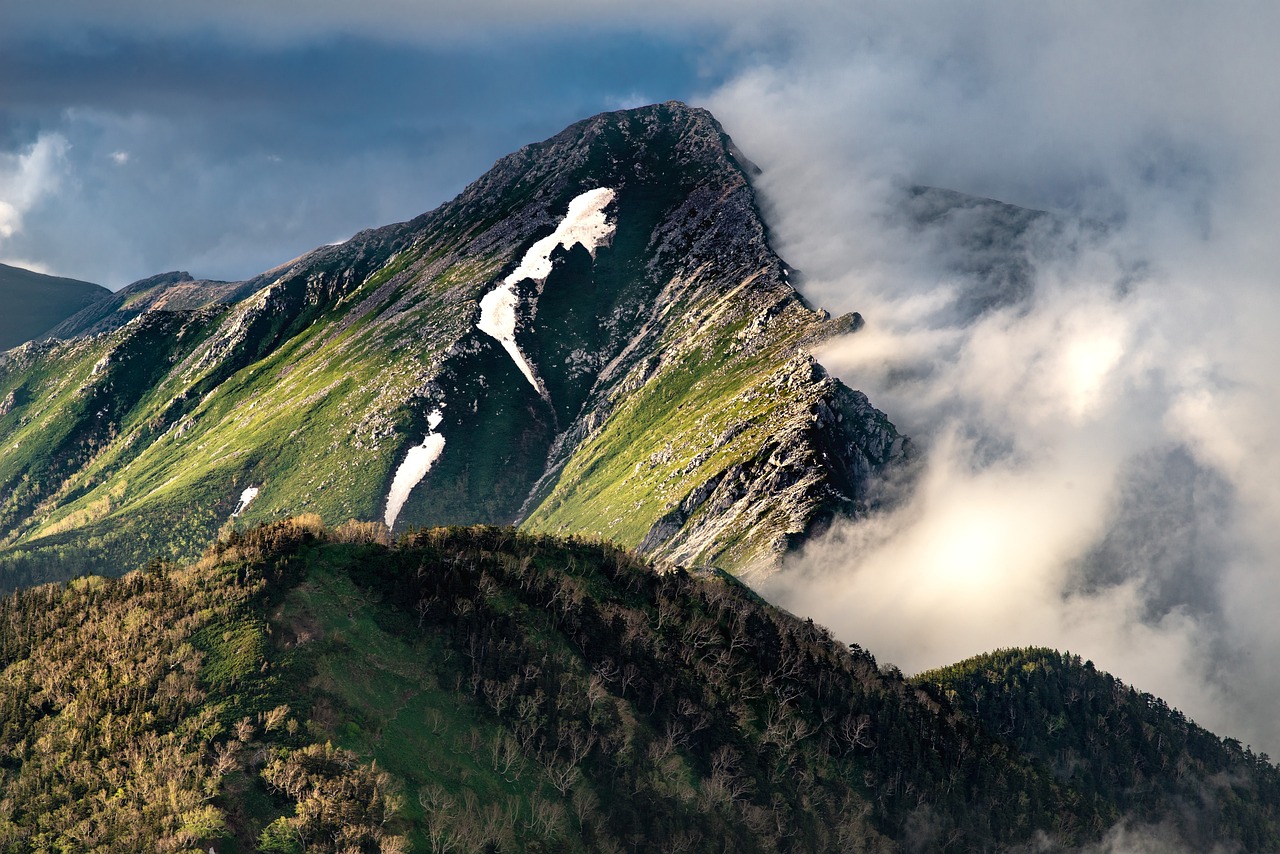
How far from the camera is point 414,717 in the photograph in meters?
138

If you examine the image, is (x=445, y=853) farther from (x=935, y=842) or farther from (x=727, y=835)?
(x=935, y=842)

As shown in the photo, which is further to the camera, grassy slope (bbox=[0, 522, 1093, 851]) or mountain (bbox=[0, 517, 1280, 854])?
grassy slope (bbox=[0, 522, 1093, 851])

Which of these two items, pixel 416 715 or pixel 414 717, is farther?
pixel 416 715

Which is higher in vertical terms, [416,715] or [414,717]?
[416,715]

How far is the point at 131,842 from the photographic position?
10825 cm

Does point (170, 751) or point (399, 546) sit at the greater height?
point (399, 546)


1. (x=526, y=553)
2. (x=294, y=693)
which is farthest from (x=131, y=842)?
(x=526, y=553)

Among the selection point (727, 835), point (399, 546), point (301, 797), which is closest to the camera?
point (301, 797)

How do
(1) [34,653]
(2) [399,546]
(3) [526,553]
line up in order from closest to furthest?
(1) [34,653] → (2) [399,546] → (3) [526,553]

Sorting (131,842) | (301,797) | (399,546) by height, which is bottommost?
(131,842)

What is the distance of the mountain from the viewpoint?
117125mm

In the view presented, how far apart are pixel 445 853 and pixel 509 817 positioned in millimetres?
14433

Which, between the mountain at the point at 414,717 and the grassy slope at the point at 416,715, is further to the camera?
the grassy slope at the point at 416,715

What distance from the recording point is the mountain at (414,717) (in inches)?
4611
